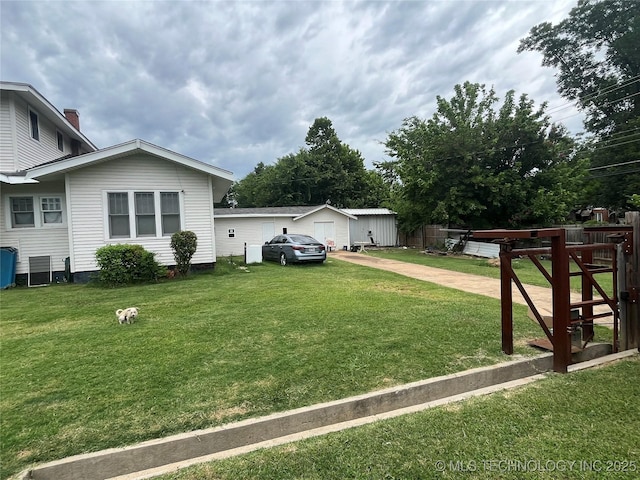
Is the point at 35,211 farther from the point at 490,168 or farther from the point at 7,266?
the point at 490,168

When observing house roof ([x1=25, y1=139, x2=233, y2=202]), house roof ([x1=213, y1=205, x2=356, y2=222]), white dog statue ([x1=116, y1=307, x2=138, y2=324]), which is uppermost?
house roof ([x1=25, y1=139, x2=233, y2=202])

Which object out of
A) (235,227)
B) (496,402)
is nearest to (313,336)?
(496,402)

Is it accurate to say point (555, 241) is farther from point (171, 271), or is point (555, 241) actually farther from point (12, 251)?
point (12, 251)

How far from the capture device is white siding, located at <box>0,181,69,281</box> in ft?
33.6

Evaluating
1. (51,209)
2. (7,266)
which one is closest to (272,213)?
(51,209)

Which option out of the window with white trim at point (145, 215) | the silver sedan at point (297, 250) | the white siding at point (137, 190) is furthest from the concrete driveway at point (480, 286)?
the window with white trim at point (145, 215)

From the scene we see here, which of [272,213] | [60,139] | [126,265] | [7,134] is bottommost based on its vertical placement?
[126,265]

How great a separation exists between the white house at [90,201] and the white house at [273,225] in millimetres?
8247

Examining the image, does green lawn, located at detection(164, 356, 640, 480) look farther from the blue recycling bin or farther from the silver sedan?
the blue recycling bin

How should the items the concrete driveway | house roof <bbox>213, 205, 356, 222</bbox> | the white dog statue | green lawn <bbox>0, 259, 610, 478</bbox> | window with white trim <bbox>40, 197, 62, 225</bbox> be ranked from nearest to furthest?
green lawn <bbox>0, 259, 610, 478</bbox>, the white dog statue, the concrete driveway, window with white trim <bbox>40, 197, 62, 225</bbox>, house roof <bbox>213, 205, 356, 222</bbox>

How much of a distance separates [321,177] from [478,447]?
37.3 m

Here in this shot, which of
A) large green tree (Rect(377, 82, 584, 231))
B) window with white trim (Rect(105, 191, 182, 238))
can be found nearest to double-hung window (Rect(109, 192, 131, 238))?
window with white trim (Rect(105, 191, 182, 238))

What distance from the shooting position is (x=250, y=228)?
66.3 feet

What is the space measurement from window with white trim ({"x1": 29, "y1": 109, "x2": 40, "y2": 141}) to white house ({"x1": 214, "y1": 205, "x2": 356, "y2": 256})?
8.54m
